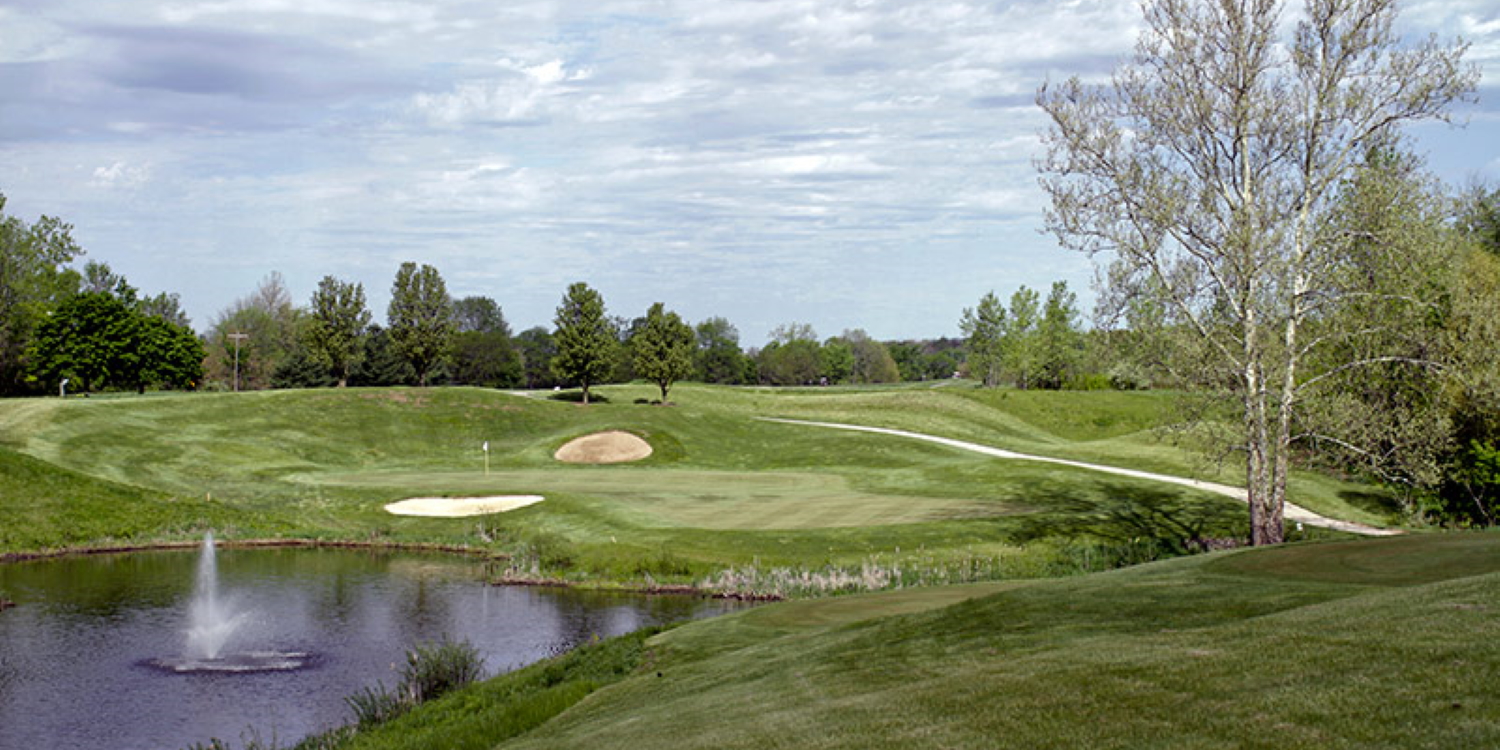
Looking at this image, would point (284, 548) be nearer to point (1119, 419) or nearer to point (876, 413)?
point (876, 413)

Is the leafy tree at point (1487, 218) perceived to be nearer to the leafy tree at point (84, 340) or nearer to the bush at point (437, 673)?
the bush at point (437, 673)

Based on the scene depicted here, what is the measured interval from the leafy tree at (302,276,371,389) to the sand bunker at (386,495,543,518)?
191 ft

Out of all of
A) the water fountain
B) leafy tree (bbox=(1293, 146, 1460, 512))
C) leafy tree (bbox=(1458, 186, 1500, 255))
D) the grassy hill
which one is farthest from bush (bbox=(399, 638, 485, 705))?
leafy tree (bbox=(1458, 186, 1500, 255))

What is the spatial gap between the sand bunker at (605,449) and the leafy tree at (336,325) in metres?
42.6

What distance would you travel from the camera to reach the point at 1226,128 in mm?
29281

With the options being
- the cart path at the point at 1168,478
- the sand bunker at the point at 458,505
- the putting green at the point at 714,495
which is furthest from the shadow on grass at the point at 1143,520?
the sand bunker at the point at 458,505

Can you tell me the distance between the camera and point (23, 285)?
107 m

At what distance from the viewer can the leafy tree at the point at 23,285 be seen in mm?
105606

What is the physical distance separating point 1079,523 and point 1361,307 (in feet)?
39.9

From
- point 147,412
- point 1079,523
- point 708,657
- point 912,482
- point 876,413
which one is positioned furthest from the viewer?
point 876,413

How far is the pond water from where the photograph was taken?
20.9 m

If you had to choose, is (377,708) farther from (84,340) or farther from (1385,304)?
(84,340)

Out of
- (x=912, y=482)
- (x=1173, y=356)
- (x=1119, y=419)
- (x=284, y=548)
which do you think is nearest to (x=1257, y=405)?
(x=1173, y=356)

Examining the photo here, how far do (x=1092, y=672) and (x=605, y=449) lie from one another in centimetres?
5617
